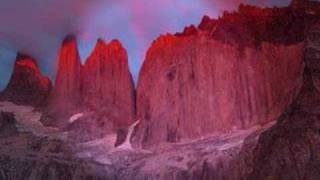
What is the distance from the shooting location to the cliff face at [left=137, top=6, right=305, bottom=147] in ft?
220

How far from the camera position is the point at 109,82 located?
85.2m

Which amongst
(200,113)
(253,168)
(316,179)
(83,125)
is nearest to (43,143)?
(83,125)

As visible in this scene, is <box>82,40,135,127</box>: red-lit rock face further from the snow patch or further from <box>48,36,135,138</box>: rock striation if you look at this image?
the snow patch

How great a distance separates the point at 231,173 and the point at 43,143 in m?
26.7

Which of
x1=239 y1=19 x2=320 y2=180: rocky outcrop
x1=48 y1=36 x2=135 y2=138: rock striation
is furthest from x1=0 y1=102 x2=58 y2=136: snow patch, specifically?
x1=239 y1=19 x2=320 y2=180: rocky outcrop

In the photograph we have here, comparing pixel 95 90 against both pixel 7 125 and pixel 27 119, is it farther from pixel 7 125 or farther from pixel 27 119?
pixel 7 125

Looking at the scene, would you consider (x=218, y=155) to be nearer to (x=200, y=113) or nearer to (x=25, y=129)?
(x=200, y=113)

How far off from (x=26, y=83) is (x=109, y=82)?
15401 mm

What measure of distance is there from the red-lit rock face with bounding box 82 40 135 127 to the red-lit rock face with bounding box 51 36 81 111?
1171 mm

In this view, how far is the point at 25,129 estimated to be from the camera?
8362 centimetres

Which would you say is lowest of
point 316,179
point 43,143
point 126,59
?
point 316,179

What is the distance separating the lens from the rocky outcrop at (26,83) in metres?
93.4

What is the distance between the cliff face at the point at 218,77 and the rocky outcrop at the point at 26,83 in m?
19.9

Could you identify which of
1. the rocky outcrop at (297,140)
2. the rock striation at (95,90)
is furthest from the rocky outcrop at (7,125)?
the rocky outcrop at (297,140)
